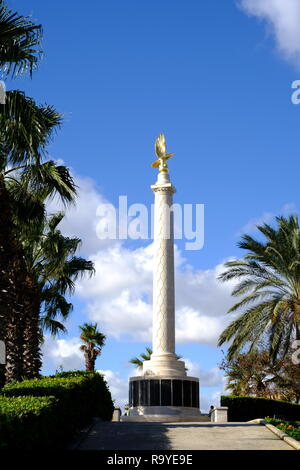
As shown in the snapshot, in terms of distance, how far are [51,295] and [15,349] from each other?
22.2 ft

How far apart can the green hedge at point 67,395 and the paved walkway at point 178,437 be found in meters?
0.61

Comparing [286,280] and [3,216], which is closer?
[3,216]

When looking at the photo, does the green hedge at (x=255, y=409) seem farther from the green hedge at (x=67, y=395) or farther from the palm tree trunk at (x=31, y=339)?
the palm tree trunk at (x=31, y=339)

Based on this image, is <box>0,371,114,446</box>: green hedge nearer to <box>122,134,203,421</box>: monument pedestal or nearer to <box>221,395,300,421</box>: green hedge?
<box>122,134,203,421</box>: monument pedestal

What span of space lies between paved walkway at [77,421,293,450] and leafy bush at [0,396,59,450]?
2546mm

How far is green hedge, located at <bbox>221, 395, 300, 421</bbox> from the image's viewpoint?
29.4 metres

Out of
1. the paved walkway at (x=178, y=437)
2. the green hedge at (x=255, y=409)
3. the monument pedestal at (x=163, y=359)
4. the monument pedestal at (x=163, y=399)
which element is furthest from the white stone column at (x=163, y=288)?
the paved walkway at (x=178, y=437)

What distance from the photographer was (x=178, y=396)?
27.8 m

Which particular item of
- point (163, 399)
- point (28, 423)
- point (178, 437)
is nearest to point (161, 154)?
point (163, 399)

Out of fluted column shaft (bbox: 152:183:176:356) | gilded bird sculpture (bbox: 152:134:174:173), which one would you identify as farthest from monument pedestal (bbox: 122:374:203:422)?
gilded bird sculpture (bbox: 152:134:174:173)
